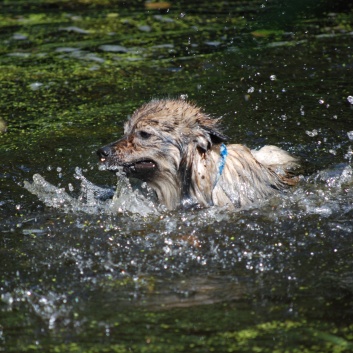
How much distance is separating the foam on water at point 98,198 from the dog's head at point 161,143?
0.16 m

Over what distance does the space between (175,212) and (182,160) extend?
1.51 ft

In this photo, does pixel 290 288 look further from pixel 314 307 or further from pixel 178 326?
pixel 178 326

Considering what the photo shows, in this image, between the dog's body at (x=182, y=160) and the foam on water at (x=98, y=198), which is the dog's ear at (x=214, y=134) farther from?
the foam on water at (x=98, y=198)

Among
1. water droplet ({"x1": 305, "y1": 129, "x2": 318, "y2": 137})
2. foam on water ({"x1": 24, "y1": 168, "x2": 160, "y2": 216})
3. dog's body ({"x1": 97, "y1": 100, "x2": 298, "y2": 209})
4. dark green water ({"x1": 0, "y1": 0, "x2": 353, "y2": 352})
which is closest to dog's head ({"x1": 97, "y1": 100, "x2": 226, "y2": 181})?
A: dog's body ({"x1": 97, "y1": 100, "x2": 298, "y2": 209})

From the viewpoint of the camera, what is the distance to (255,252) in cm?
519

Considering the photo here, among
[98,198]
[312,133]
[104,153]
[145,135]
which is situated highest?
[145,135]

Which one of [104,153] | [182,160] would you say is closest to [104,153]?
[104,153]

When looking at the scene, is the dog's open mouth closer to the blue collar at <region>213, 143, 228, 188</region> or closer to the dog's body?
the dog's body

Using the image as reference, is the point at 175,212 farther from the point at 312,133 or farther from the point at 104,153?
the point at 312,133

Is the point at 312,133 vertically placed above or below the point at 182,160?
below

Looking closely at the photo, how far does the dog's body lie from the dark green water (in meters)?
0.22

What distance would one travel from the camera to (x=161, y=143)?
6137mm

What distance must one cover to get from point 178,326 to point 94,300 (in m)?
0.65

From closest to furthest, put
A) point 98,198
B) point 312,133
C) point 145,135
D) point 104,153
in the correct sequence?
1. point 104,153
2. point 145,135
3. point 98,198
4. point 312,133
